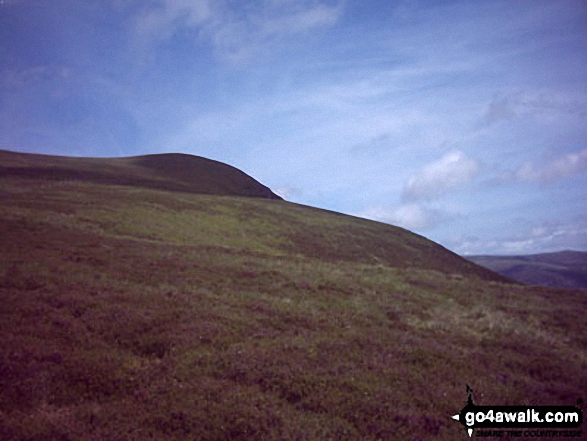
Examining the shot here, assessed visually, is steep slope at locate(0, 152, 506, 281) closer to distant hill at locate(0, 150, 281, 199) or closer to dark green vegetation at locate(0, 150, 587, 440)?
distant hill at locate(0, 150, 281, 199)

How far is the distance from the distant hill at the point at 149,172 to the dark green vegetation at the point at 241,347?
1885 inches

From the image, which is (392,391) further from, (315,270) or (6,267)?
(315,270)

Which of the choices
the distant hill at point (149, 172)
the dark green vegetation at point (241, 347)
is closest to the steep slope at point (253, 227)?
the distant hill at point (149, 172)

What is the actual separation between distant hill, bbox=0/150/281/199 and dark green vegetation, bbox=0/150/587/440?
1885 inches

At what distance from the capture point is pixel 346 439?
8.27 meters

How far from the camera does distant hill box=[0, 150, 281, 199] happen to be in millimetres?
72312

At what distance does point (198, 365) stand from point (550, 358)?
44.9 ft

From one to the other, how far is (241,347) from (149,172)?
96.0m

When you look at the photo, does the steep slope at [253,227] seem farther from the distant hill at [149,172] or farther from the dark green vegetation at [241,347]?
the dark green vegetation at [241,347]

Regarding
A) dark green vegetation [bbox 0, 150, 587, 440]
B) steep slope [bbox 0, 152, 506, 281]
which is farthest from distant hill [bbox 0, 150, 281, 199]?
dark green vegetation [bbox 0, 150, 587, 440]

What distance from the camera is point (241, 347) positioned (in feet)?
40.8

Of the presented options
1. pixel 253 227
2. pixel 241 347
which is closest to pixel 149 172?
pixel 253 227

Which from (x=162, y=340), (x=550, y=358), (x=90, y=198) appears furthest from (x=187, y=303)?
(x=90, y=198)

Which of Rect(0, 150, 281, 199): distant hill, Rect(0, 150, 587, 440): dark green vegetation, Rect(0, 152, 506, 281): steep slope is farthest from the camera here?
Rect(0, 150, 281, 199): distant hill
